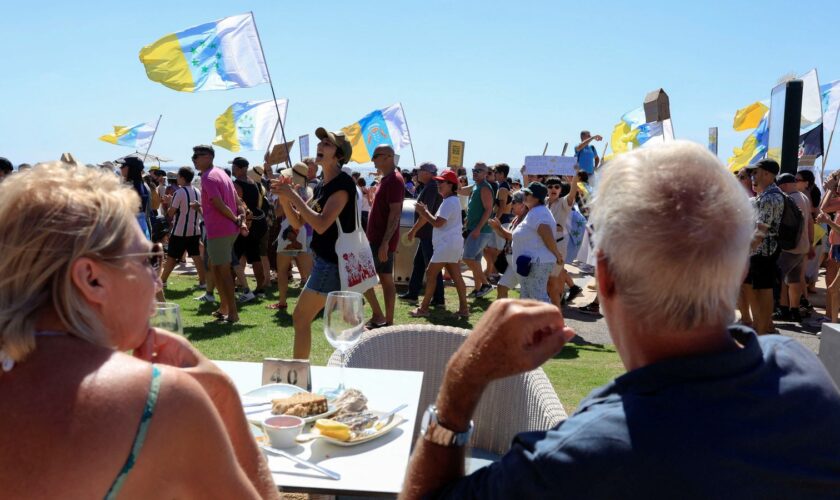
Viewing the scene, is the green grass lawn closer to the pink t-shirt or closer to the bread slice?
the pink t-shirt

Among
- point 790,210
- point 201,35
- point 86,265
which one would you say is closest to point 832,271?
point 790,210

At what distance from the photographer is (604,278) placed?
1319mm

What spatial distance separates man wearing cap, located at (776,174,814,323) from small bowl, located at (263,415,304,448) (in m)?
6.82

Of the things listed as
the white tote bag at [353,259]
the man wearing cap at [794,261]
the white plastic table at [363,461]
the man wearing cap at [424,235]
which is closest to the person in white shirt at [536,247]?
the man wearing cap at [424,235]

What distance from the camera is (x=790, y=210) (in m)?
7.35

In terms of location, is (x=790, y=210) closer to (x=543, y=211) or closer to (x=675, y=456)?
(x=543, y=211)

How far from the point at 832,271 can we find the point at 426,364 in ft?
27.1

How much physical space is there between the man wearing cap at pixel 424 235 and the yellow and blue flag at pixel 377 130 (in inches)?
322

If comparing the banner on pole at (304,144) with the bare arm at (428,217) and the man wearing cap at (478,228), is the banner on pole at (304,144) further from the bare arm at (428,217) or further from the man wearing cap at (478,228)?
the bare arm at (428,217)

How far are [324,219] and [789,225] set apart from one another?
5412mm

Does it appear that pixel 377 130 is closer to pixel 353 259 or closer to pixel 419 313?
pixel 419 313

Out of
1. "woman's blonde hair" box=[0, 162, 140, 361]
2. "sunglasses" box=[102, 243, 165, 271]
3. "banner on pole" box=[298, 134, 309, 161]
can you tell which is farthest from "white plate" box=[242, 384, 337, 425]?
"banner on pole" box=[298, 134, 309, 161]

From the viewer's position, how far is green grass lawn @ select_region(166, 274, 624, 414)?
5898 mm

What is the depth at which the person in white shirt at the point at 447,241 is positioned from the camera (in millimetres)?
8328
